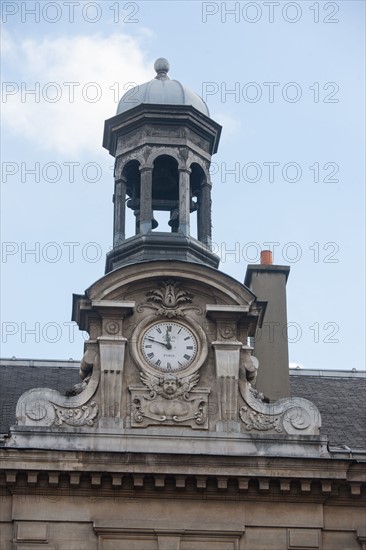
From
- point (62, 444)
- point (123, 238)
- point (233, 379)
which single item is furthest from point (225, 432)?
point (123, 238)

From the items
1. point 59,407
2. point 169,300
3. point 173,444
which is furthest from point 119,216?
point 173,444

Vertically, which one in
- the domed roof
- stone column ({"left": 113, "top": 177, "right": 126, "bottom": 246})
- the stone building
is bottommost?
the stone building

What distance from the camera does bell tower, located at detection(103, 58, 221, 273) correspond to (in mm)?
31922

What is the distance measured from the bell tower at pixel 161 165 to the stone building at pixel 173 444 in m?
0.87

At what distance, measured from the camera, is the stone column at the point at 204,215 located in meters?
32.5

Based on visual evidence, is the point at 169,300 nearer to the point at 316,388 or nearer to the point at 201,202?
the point at 201,202

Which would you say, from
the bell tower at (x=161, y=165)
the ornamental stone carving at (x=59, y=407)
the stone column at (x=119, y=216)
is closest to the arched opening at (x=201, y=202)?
the bell tower at (x=161, y=165)

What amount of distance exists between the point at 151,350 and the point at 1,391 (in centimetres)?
421

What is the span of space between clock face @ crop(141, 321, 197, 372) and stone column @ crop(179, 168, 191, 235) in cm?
254

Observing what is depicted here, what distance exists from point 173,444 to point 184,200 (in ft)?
17.6

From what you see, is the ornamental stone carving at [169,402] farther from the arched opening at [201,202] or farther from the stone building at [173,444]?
the arched opening at [201,202]

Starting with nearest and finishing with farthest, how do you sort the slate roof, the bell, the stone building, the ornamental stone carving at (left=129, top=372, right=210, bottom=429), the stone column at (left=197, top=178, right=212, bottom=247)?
the stone building → the ornamental stone carving at (left=129, top=372, right=210, bottom=429) → the slate roof → the stone column at (left=197, top=178, right=212, bottom=247) → the bell

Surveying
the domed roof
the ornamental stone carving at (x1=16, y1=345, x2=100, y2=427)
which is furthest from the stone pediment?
the domed roof

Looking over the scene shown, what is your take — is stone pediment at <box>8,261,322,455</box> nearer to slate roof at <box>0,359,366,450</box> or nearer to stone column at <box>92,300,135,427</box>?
stone column at <box>92,300,135,427</box>
